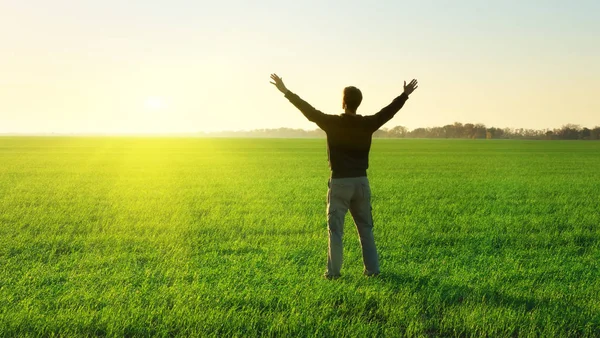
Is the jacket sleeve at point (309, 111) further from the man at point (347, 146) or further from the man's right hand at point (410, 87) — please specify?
the man's right hand at point (410, 87)

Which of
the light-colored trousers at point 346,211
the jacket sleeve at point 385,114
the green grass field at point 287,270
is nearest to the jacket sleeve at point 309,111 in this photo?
the jacket sleeve at point 385,114

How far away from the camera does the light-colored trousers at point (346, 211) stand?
22.0ft

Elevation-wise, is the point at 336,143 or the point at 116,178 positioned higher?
the point at 336,143

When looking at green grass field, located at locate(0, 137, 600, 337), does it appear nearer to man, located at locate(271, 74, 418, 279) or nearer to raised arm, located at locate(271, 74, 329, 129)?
man, located at locate(271, 74, 418, 279)

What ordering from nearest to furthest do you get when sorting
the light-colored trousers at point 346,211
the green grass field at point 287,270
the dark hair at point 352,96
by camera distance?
the green grass field at point 287,270
the dark hair at point 352,96
the light-colored trousers at point 346,211

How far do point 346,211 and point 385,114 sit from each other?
1347 millimetres

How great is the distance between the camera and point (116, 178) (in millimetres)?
25844

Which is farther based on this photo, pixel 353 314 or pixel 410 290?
pixel 410 290

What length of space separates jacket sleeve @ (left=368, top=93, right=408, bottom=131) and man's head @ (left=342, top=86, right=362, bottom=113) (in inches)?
9.7

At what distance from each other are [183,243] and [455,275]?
498 cm

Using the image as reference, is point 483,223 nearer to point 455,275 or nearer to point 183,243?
point 455,275

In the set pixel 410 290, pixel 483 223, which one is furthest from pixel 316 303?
pixel 483 223

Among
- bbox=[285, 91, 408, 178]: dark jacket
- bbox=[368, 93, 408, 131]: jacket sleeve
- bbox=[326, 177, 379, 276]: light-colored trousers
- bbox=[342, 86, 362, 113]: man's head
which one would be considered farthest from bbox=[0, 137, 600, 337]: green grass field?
bbox=[342, 86, 362, 113]: man's head

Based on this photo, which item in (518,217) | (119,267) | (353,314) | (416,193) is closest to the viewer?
(353,314)
